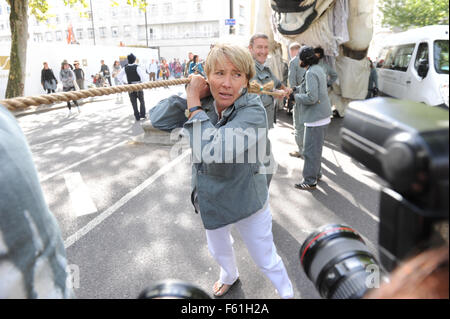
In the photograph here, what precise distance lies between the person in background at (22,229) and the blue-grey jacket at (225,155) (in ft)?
2.41

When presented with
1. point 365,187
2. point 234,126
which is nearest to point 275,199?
point 365,187

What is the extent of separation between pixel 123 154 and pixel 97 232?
2.73 meters

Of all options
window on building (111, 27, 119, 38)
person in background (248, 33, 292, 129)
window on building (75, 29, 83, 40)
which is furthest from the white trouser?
window on building (75, 29, 83, 40)

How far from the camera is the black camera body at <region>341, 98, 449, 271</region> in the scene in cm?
47

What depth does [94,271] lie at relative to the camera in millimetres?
2516

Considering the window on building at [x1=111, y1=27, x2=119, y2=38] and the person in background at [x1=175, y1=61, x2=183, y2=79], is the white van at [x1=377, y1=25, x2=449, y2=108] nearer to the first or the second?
the person in background at [x1=175, y1=61, x2=183, y2=79]

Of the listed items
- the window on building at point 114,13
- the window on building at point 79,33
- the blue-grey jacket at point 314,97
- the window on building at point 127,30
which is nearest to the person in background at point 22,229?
the blue-grey jacket at point 314,97

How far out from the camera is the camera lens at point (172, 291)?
708mm

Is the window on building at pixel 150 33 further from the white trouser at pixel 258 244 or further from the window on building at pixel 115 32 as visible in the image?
the white trouser at pixel 258 244

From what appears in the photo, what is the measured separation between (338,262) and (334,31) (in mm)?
6497

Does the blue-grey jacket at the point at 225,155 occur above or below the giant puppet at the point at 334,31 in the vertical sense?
below

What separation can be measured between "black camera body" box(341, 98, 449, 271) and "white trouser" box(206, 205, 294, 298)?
3.89ft
